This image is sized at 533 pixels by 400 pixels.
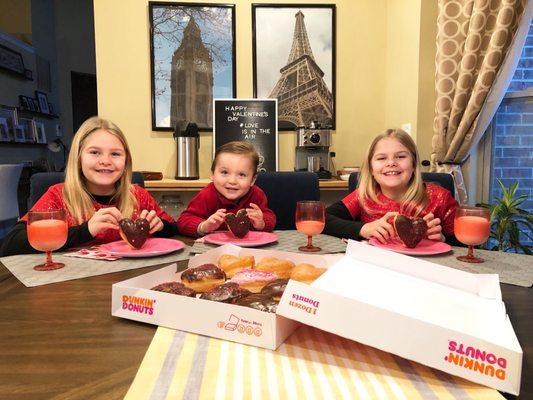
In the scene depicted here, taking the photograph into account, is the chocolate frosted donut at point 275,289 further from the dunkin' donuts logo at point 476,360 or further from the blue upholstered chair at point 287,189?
the blue upholstered chair at point 287,189

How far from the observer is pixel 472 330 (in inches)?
20.3

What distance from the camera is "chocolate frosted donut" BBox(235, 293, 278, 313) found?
0.62 meters

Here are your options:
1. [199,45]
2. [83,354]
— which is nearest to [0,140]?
[199,45]

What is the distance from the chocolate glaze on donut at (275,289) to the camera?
0.67m

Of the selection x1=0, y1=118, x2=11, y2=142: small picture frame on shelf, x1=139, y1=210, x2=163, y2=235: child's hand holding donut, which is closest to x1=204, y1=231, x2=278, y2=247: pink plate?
x1=139, y1=210, x2=163, y2=235: child's hand holding donut

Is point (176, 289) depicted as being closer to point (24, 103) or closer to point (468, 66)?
point (468, 66)

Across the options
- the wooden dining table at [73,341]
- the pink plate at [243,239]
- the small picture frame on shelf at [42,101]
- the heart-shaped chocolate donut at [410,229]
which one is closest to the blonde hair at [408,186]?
the heart-shaped chocolate donut at [410,229]

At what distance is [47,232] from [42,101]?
6.05 metres

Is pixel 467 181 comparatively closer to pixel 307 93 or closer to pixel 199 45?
pixel 307 93

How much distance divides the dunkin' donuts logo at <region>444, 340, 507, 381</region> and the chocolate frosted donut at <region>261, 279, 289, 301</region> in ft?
0.81

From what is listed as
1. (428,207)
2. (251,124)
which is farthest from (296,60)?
(428,207)

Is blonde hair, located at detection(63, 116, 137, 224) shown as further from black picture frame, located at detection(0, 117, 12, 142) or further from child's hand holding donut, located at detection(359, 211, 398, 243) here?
black picture frame, located at detection(0, 117, 12, 142)

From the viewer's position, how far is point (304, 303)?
0.54 m

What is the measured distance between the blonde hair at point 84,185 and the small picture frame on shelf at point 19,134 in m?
4.66
